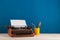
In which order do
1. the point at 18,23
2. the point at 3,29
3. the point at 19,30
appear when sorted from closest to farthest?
the point at 19,30, the point at 18,23, the point at 3,29

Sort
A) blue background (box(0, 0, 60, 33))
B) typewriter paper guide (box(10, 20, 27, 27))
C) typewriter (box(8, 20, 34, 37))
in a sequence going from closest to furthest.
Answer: typewriter (box(8, 20, 34, 37)), typewriter paper guide (box(10, 20, 27, 27)), blue background (box(0, 0, 60, 33))

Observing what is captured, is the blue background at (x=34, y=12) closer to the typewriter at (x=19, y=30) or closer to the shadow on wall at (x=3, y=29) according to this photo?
the shadow on wall at (x=3, y=29)

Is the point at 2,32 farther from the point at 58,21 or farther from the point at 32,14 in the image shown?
the point at 58,21

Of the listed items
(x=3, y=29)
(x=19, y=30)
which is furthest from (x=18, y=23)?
(x=3, y=29)

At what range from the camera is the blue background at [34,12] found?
2.22 metres

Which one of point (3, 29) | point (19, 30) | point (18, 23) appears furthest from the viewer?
point (3, 29)

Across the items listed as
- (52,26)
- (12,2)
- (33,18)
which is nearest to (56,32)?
(52,26)

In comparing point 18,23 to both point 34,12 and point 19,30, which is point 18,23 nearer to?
point 19,30

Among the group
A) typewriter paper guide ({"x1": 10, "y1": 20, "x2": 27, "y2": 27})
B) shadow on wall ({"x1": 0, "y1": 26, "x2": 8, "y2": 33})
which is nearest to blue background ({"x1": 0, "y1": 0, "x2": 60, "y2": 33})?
shadow on wall ({"x1": 0, "y1": 26, "x2": 8, "y2": 33})

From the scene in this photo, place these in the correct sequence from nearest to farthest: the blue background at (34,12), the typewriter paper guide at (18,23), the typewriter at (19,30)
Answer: the typewriter at (19,30)
the typewriter paper guide at (18,23)
the blue background at (34,12)

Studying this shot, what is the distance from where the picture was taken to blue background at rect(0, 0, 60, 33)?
2.22 metres

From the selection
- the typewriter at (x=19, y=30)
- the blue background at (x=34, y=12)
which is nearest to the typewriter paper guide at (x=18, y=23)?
the typewriter at (x=19, y=30)

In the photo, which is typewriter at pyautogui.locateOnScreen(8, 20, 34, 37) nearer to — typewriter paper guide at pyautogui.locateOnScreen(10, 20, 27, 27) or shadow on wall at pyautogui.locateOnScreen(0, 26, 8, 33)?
typewriter paper guide at pyautogui.locateOnScreen(10, 20, 27, 27)

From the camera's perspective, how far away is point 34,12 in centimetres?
228
